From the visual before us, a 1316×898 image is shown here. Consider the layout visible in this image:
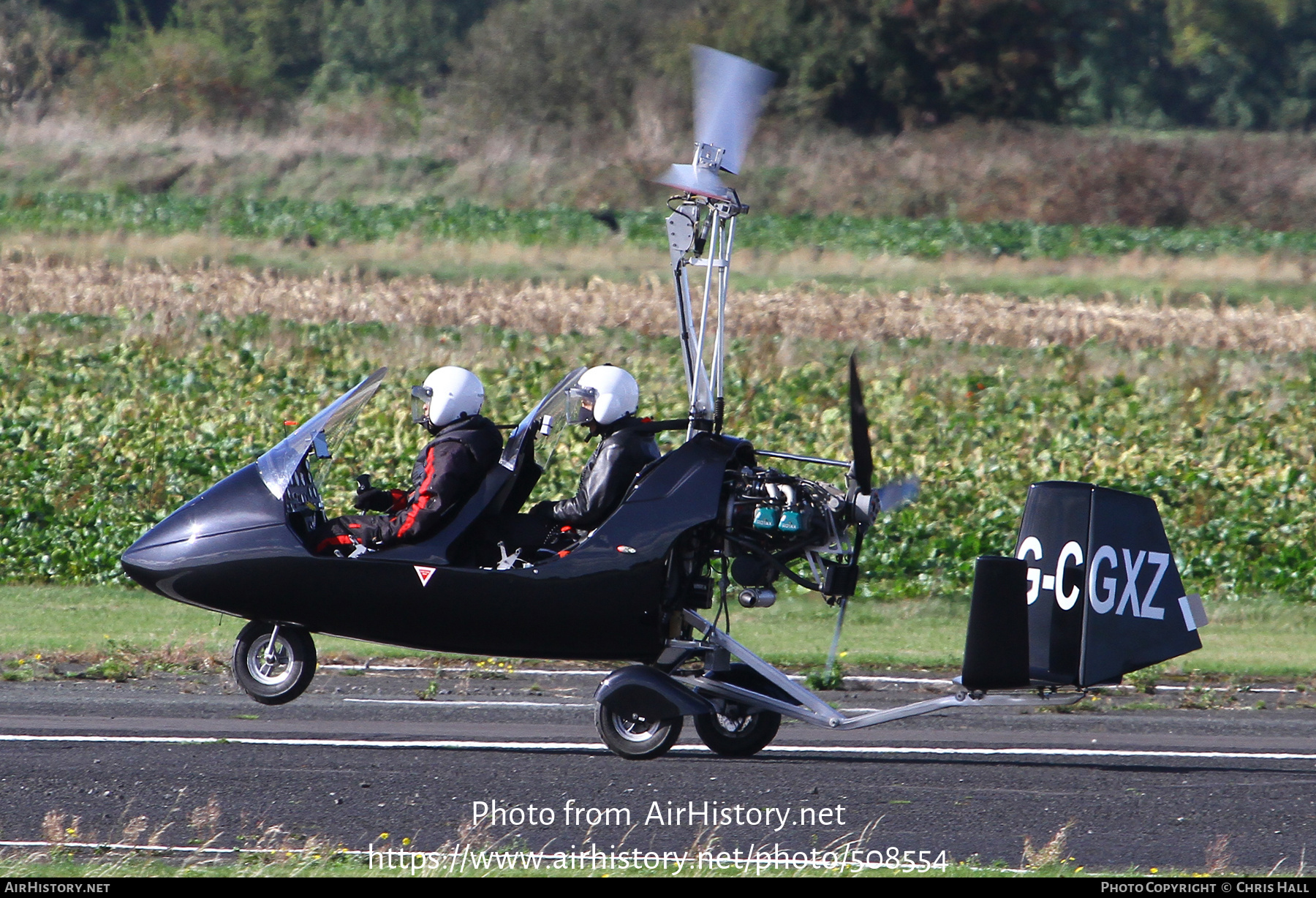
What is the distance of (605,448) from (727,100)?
1.85 meters

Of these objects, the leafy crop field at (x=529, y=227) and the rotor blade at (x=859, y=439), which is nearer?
the rotor blade at (x=859, y=439)

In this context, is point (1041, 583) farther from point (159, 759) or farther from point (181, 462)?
point (181, 462)

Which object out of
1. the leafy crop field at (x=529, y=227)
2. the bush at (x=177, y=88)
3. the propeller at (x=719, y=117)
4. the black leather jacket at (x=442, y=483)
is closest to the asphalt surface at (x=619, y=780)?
the black leather jacket at (x=442, y=483)

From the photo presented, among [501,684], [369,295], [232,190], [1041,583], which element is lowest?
[501,684]

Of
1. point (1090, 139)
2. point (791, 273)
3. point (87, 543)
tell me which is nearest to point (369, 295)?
point (791, 273)

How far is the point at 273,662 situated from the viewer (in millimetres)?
8438

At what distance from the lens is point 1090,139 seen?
4991 cm

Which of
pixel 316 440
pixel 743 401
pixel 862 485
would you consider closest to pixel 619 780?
pixel 862 485

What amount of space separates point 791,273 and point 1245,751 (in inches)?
900

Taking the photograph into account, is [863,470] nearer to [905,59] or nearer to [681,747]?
[681,747]

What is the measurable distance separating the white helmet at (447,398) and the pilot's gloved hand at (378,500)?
0.44m

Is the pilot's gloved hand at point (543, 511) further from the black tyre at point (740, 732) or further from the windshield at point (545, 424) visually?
the black tyre at point (740, 732)

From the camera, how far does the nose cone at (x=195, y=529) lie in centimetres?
823

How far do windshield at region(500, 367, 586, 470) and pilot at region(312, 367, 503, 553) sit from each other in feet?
0.25
